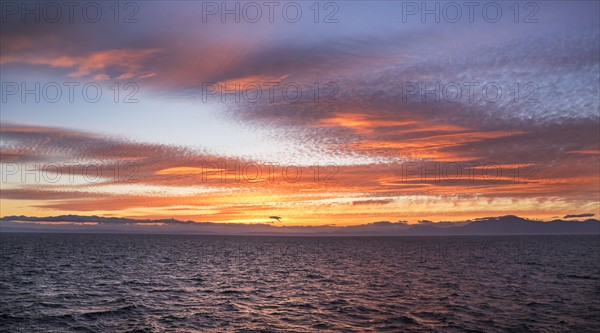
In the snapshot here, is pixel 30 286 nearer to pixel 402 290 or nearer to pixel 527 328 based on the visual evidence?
pixel 402 290

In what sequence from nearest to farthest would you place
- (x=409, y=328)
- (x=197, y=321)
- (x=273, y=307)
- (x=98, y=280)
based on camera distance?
(x=409, y=328)
(x=197, y=321)
(x=273, y=307)
(x=98, y=280)

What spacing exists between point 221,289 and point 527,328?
108 feet

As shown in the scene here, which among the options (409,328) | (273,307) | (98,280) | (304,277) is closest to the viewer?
(409,328)

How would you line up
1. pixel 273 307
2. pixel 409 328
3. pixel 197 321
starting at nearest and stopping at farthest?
1. pixel 409 328
2. pixel 197 321
3. pixel 273 307

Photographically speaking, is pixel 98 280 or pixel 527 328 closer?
pixel 527 328

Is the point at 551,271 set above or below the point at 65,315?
below

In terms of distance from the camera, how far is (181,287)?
53.8 m

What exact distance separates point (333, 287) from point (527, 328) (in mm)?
25030

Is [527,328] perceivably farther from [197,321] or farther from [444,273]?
[444,273]

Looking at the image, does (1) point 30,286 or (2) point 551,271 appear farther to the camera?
(2) point 551,271

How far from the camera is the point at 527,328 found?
32.7 m

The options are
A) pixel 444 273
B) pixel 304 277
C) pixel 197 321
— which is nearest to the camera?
pixel 197 321

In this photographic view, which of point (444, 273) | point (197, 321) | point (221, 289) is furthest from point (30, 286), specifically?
point (444, 273)

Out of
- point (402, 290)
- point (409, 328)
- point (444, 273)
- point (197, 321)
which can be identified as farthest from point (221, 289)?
point (444, 273)
